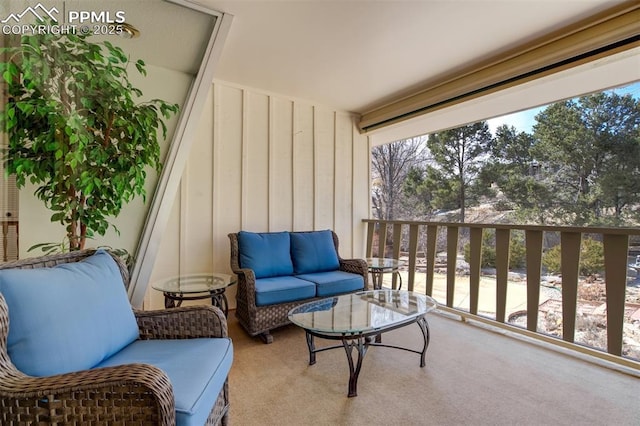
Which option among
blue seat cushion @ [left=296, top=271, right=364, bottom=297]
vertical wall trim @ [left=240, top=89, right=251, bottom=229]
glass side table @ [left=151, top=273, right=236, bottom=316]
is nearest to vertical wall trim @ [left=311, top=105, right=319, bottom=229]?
vertical wall trim @ [left=240, top=89, right=251, bottom=229]

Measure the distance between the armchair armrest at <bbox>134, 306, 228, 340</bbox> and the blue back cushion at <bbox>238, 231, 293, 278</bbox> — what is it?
143 cm

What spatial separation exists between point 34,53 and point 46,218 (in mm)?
982

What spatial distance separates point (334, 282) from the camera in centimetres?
297

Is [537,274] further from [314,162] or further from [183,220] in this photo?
[183,220]

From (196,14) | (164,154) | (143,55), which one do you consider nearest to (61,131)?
(164,154)

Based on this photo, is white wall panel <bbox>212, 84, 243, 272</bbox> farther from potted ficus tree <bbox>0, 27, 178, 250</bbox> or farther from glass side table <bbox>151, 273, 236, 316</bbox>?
potted ficus tree <bbox>0, 27, 178, 250</bbox>

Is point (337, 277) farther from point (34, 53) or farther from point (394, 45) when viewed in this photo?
point (34, 53)

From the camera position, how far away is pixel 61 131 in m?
1.66

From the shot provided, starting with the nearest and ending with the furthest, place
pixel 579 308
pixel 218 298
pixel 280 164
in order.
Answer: pixel 218 298
pixel 579 308
pixel 280 164

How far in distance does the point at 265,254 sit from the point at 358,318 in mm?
Answer: 1352

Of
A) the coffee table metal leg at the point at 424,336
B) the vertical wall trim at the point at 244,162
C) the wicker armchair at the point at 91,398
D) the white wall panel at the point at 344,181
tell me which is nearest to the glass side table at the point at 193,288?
the vertical wall trim at the point at 244,162

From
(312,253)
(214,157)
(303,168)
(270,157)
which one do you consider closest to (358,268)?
(312,253)

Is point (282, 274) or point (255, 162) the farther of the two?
point (255, 162)

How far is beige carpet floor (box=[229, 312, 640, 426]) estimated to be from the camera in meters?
1.66
